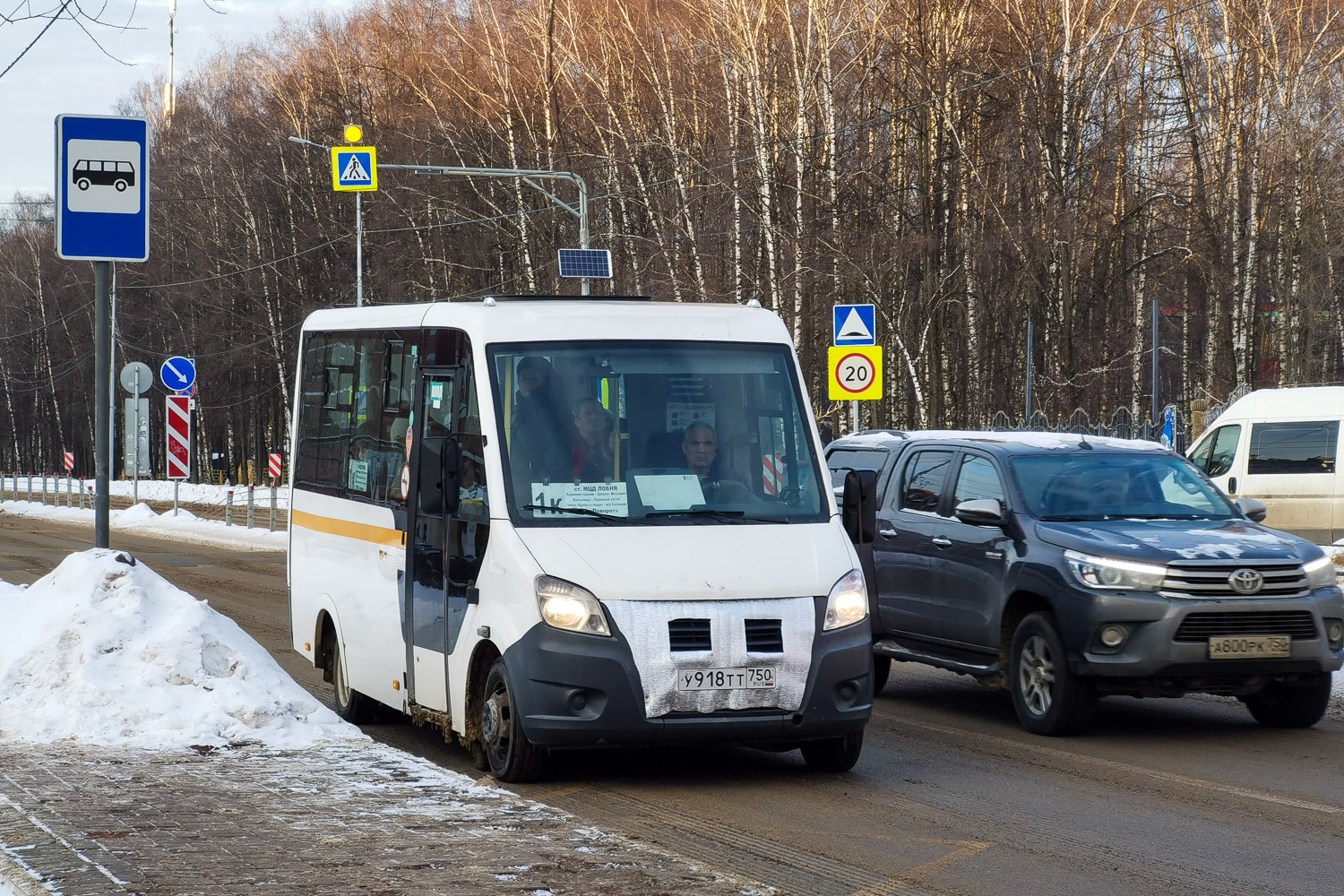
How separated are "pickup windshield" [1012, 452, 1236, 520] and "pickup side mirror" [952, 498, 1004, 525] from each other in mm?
241

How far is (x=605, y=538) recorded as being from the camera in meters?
8.27

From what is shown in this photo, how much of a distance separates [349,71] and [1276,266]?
30636 mm

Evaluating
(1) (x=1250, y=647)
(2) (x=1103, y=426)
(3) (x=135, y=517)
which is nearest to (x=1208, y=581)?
(1) (x=1250, y=647)

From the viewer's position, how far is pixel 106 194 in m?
9.95

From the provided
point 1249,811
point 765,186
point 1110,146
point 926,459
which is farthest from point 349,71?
point 1249,811

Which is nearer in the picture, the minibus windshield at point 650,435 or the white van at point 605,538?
the white van at point 605,538

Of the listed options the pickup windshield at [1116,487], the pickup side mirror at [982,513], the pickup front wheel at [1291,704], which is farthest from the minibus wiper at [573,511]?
the pickup front wheel at [1291,704]

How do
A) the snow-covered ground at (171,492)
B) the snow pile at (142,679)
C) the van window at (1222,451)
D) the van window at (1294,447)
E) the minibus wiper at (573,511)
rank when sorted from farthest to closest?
the snow-covered ground at (171,492) → the van window at (1222,451) → the van window at (1294,447) → the snow pile at (142,679) → the minibus wiper at (573,511)

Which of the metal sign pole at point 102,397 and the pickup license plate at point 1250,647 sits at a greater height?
the metal sign pole at point 102,397

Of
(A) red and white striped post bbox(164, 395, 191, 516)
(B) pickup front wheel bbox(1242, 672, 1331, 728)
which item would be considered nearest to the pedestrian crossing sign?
(A) red and white striped post bbox(164, 395, 191, 516)

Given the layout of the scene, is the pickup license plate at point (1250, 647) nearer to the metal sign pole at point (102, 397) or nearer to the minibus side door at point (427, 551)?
the minibus side door at point (427, 551)

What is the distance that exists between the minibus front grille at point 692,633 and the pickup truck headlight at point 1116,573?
9.99ft

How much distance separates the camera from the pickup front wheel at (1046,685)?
10.1 metres

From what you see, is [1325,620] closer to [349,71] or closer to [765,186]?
[765,186]
